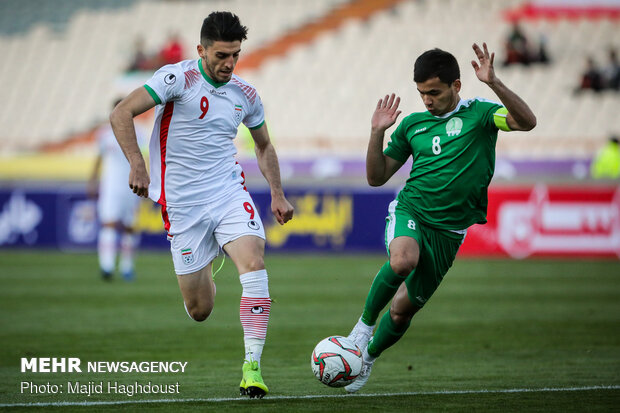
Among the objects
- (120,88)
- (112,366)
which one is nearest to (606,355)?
(112,366)

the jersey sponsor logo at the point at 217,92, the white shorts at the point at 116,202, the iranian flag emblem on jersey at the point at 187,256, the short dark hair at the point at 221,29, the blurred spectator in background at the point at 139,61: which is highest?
the blurred spectator in background at the point at 139,61

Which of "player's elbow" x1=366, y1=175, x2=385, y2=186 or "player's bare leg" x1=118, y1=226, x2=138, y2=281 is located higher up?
"player's elbow" x1=366, y1=175, x2=385, y2=186

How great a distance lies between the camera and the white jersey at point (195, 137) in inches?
254

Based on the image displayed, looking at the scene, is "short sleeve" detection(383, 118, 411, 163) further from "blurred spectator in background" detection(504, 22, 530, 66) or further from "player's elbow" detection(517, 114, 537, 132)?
"blurred spectator in background" detection(504, 22, 530, 66)

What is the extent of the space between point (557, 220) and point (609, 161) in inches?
164

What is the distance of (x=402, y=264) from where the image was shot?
6227 mm

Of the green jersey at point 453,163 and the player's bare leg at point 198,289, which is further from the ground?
the green jersey at point 453,163

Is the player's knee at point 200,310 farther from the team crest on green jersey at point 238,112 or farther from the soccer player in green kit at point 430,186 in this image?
the team crest on green jersey at point 238,112

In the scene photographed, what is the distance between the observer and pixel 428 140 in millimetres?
6621

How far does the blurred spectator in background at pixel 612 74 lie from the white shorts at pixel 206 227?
891 inches

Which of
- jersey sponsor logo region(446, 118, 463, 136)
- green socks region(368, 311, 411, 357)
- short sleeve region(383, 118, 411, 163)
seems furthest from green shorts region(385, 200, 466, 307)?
jersey sponsor logo region(446, 118, 463, 136)

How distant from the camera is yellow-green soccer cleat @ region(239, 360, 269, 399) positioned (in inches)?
233

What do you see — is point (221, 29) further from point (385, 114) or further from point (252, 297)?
point (252, 297)

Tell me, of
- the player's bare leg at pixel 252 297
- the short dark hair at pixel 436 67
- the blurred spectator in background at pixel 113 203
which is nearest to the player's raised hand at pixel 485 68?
the short dark hair at pixel 436 67
